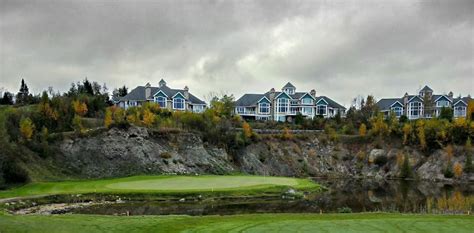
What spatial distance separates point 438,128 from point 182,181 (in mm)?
56702

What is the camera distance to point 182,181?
5684 centimetres

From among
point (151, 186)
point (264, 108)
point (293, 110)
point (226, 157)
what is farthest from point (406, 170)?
point (151, 186)

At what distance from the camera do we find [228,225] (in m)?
23.5

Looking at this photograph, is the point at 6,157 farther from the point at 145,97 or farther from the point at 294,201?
the point at 145,97

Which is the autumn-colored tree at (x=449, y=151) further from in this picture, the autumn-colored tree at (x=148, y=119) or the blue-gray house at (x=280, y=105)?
the autumn-colored tree at (x=148, y=119)

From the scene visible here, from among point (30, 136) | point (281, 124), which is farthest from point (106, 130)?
point (281, 124)

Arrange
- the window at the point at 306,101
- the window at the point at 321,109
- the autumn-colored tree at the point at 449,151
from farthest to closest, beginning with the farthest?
the window at the point at 321,109 → the window at the point at 306,101 → the autumn-colored tree at the point at 449,151

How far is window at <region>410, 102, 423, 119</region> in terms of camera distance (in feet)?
409

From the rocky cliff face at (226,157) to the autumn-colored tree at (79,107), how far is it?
1477cm

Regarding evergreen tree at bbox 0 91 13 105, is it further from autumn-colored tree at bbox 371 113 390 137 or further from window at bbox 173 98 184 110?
autumn-colored tree at bbox 371 113 390 137

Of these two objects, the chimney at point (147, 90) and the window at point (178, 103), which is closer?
the chimney at point (147, 90)

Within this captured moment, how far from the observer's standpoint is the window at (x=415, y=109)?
124812 mm

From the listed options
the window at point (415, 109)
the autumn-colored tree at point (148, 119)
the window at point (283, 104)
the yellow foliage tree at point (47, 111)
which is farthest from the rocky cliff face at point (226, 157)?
the window at point (415, 109)

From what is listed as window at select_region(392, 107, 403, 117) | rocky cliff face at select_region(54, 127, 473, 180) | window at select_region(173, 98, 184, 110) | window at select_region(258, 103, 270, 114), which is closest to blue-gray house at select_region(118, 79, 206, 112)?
window at select_region(173, 98, 184, 110)
